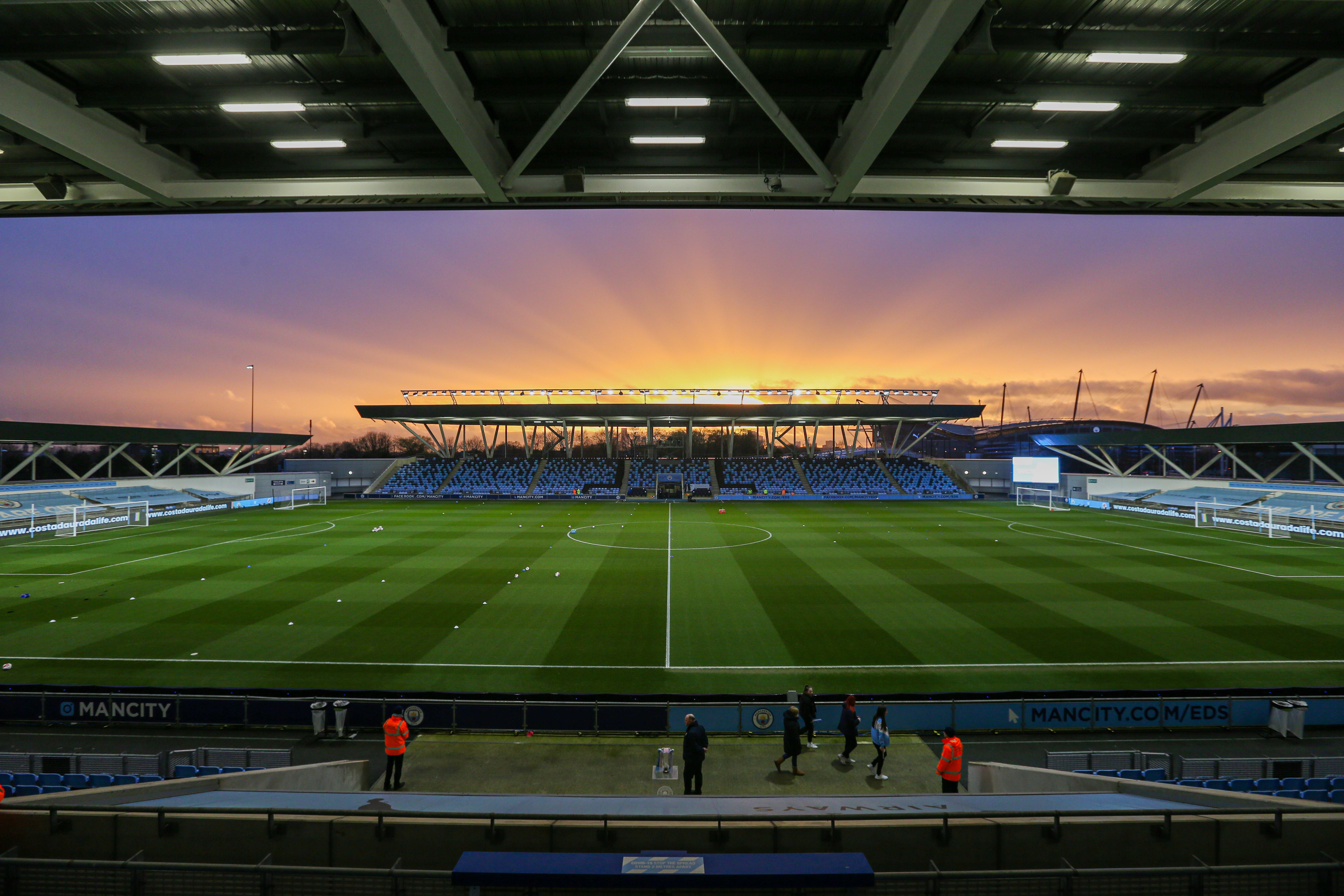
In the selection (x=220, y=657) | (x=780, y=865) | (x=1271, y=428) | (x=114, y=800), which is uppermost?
(x=1271, y=428)

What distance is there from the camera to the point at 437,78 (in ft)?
16.7

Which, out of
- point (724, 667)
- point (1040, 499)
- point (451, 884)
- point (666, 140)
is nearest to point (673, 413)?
point (1040, 499)

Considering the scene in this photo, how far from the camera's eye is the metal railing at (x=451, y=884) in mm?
4059

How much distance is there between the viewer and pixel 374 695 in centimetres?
1330

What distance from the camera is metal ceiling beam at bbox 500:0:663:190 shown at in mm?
4578

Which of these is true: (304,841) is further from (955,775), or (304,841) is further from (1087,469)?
(1087,469)

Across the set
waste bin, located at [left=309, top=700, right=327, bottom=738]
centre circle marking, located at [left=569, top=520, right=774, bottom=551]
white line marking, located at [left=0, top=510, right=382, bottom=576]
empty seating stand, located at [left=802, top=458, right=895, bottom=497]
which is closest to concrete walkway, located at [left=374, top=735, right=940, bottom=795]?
waste bin, located at [left=309, top=700, right=327, bottom=738]

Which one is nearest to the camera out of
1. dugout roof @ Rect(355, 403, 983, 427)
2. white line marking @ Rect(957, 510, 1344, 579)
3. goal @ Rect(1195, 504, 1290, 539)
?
white line marking @ Rect(957, 510, 1344, 579)

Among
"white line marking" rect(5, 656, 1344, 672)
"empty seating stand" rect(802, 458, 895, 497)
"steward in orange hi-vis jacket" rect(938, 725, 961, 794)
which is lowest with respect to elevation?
"white line marking" rect(5, 656, 1344, 672)

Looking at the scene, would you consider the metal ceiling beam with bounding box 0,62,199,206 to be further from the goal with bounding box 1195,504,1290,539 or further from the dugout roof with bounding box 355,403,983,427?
the dugout roof with bounding box 355,403,983,427

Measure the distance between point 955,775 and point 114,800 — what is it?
11.0 meters

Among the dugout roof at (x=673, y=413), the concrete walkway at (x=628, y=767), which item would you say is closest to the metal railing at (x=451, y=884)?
the concrete walkway at (x=628, y=767)

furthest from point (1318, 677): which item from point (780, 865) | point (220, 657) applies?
point (220, 657)

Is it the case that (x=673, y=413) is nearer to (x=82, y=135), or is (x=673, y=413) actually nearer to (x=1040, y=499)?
(x=1040, y=499)
